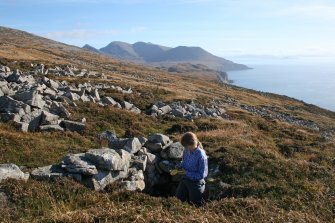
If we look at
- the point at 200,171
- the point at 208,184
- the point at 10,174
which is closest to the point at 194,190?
the point at 200,171

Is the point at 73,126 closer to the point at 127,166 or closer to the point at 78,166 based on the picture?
the point at 127,166

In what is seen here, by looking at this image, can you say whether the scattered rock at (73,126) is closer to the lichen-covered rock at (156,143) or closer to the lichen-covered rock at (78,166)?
the lichen-covered rock at (156,143)

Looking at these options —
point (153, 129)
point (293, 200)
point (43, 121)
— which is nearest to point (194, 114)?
point (153, 129)

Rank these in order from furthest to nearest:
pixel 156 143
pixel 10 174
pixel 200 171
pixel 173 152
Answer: pixel 156 143, pixel 173 152, pixel 200 171, pixel 10 174

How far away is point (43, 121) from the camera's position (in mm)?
22234

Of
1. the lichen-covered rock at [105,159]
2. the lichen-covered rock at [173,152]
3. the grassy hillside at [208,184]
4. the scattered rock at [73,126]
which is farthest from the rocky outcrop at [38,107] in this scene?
the lichen-covered rock at [105,159]

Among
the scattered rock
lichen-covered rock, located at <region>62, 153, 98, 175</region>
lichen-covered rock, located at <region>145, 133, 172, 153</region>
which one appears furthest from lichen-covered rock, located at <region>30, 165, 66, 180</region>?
the scattered rock

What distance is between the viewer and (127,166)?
16.6 m

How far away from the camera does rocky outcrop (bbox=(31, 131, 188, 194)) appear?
14680mm

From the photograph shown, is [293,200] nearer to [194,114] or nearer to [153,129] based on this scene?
[153,129]

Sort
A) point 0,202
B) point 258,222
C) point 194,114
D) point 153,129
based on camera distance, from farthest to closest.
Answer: point 194,114 → point 153,129 → point 0,202 → point 258,222

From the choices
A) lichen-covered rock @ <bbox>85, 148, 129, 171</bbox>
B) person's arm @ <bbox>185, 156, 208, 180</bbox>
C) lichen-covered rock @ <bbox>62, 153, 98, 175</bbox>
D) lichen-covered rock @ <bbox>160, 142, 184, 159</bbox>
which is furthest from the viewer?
lichen-covered rock @ <bbox>160, 142, 184, 159</bbox>

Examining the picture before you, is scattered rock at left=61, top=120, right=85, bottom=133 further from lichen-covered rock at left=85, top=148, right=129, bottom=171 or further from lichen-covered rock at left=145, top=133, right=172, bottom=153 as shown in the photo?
lichen-covered rock at left=85, top=148, right=129, bottom=171

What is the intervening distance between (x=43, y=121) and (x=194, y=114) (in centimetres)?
1586
